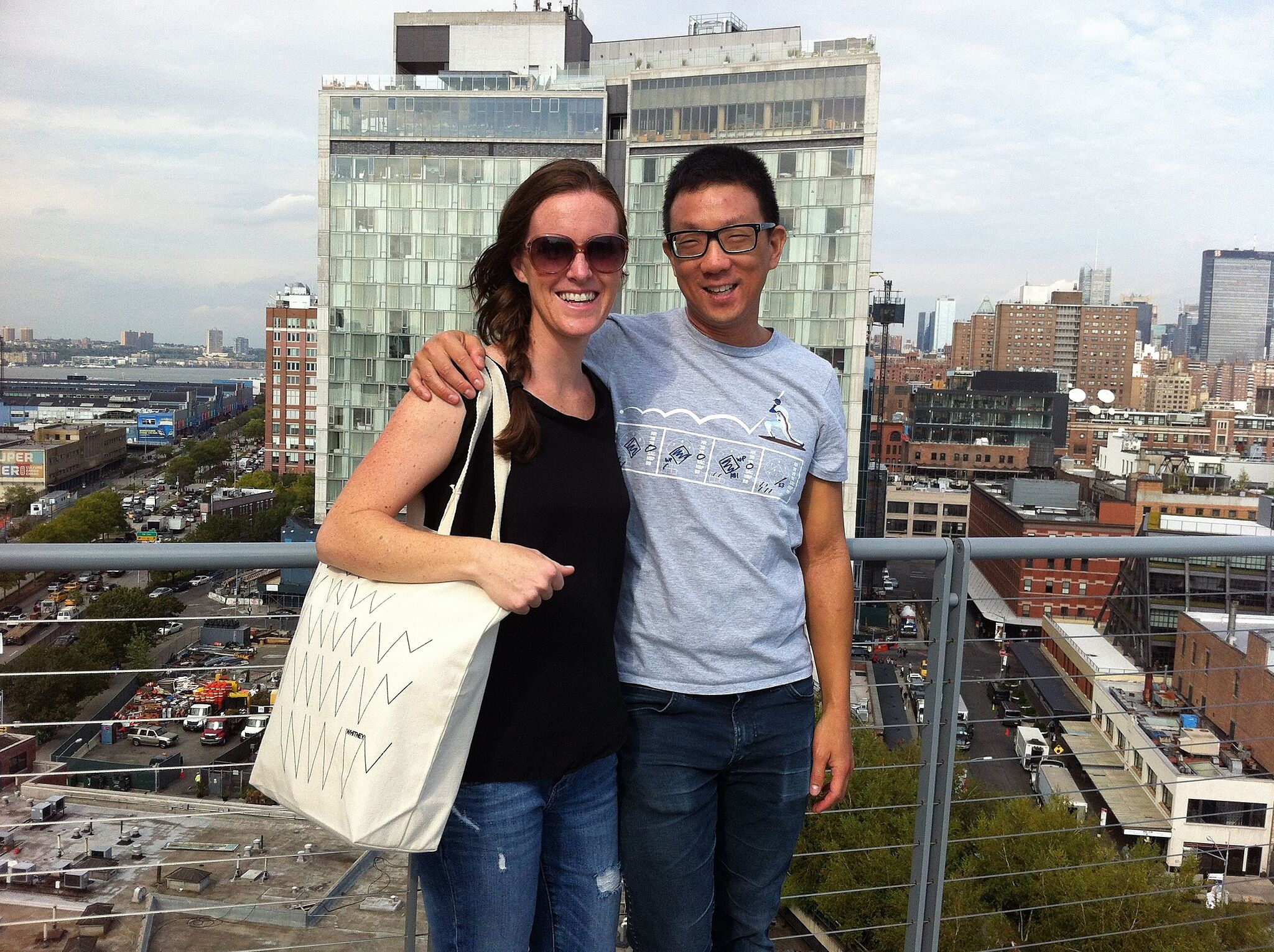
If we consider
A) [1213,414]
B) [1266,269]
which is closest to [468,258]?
[1213,414]

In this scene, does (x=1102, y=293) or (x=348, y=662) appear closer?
(x=348, y=662)

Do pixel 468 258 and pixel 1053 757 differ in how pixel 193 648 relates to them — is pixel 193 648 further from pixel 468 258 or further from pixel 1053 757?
pixel 1053 757

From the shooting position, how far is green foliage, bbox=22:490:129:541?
158 ft

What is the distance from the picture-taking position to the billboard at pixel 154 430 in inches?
3652

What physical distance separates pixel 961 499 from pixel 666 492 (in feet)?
215

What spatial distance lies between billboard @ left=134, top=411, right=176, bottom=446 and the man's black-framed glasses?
100 meters

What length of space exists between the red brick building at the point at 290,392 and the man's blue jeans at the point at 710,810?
7475cm

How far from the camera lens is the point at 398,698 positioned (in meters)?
1.50

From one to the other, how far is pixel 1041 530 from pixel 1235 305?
173m

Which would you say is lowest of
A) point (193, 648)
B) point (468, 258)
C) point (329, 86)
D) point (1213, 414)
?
point (193, 648)

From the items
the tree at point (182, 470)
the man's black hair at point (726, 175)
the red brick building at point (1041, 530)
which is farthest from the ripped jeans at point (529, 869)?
the tree at point (182, 470)

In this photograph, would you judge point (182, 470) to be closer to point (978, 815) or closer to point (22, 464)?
point (22, 464)

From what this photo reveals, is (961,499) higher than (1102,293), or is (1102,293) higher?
(1102,293)

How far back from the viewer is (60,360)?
19762cm
